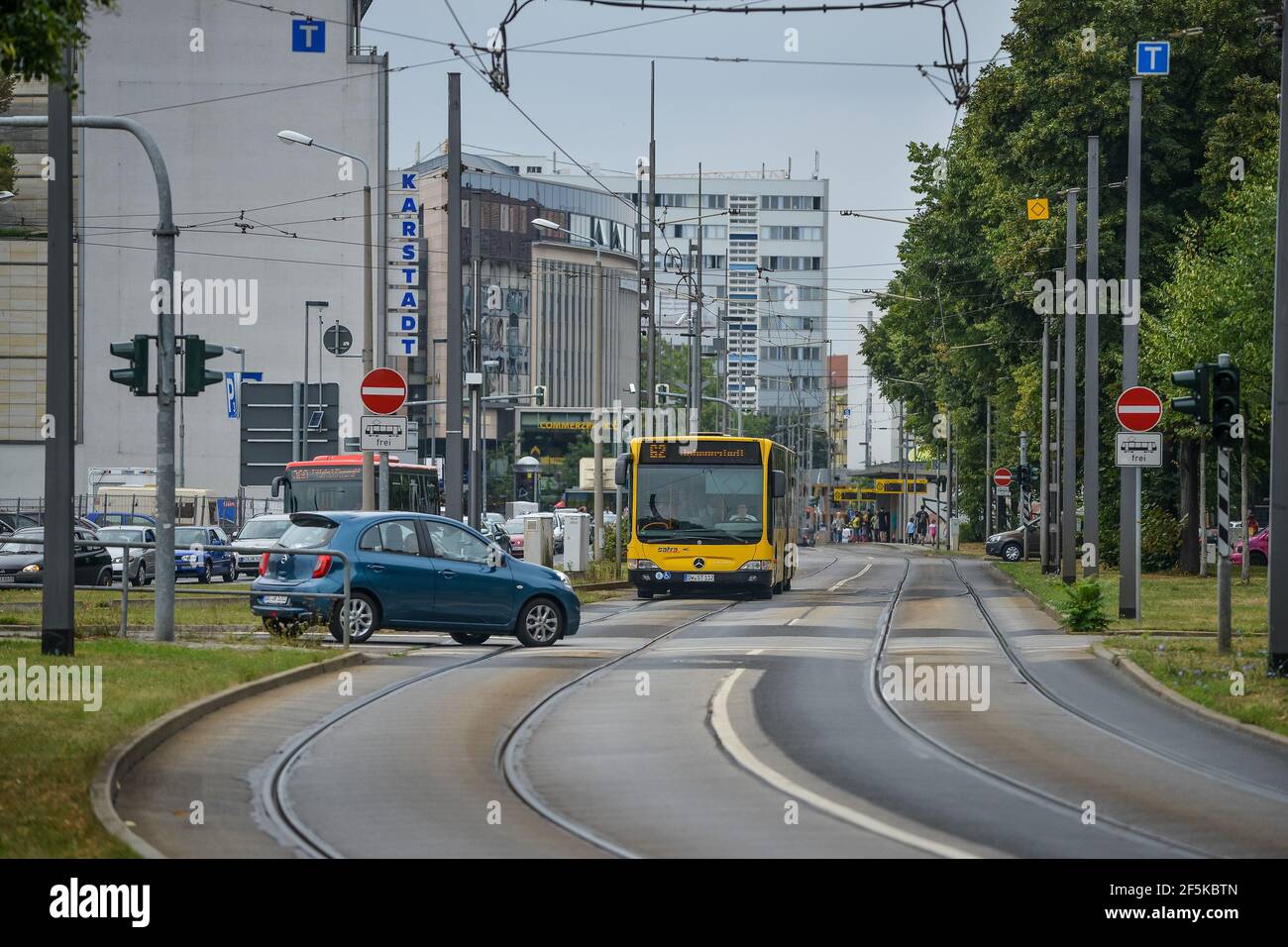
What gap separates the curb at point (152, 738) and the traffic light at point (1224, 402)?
30.8ft

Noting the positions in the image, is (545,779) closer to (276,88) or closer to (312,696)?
(312,696)

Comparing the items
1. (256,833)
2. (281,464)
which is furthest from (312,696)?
(281,464)

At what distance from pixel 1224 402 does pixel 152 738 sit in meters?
12.3

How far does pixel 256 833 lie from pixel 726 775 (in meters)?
3.34

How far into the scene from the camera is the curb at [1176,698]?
14555 millimetres

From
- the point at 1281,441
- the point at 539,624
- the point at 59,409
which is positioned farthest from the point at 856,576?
the point at 59,409

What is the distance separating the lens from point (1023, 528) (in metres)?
66.5

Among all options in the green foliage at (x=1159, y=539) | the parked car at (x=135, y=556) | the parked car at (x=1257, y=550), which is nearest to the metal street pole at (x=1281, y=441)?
the parked car at (x=135, y=556)

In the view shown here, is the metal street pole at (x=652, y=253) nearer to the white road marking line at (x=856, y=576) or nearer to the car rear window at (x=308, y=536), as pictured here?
the white road marking line at (x=856, y=576)

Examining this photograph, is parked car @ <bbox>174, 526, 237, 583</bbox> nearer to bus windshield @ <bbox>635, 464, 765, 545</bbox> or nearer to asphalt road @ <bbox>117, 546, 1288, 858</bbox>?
bus windshield @ <bbox>635, 464, 765, 545</bbox>

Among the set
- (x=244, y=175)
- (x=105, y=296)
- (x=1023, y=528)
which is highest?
(x=244, y=175)

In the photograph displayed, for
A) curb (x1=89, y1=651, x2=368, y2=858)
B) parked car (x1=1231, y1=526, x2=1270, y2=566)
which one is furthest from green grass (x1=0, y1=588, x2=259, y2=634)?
parked car (x1=1231, y1=526, x2=1270, y2=566)

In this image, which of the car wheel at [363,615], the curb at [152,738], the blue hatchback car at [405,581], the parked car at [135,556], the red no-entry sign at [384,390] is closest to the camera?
the curb at [152,738]

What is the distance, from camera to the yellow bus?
3622 cm
